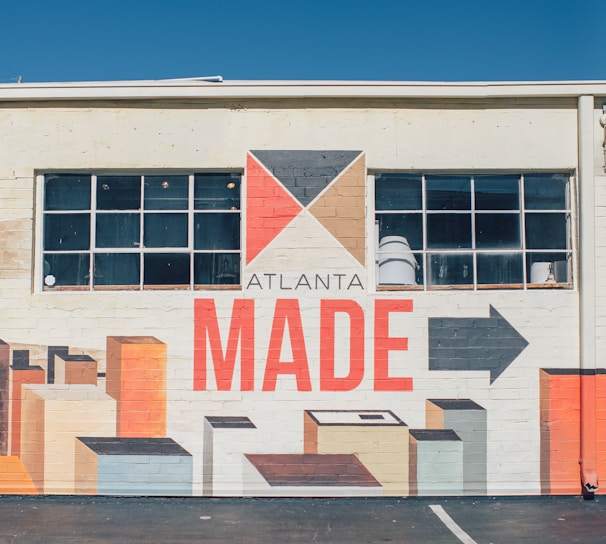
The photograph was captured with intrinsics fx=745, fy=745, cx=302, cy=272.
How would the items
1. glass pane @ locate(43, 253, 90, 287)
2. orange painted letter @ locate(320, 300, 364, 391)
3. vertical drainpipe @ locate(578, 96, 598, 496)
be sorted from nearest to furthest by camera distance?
vertical drainpipe @ locate(578, 96, 598, 496) → orange painted letter @ locate(320, 300, 364, 391) → glass pane @ locate(43, 253, 90, 287)

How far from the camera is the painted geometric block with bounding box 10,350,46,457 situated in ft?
27.9

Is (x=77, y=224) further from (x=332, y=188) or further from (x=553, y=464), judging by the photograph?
(x=553, y=464)

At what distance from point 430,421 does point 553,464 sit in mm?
1483

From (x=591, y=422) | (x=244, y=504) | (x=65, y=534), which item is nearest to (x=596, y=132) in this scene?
(x=591, y=422)

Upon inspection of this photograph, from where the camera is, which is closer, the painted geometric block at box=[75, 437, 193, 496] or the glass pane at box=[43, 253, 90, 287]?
the painted geometric block at box=[75, 437, 193, 496]

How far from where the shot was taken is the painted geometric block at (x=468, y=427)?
846cm

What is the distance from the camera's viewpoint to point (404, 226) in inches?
345

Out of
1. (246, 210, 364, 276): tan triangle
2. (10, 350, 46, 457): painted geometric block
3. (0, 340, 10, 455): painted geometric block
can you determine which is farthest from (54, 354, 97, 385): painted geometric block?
(246, 210, 364, 276): tan triangle

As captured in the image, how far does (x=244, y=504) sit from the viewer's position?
8.20m

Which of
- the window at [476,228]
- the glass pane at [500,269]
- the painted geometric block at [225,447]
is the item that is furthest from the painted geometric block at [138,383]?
the glass pane at [500,269]

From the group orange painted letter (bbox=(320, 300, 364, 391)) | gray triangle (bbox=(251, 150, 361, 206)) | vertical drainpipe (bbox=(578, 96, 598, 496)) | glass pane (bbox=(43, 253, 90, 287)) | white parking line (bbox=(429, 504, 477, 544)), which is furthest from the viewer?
glass pane (bbox=(43, 253, 90, 287))

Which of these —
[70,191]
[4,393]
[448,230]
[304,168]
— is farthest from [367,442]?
[70,191]

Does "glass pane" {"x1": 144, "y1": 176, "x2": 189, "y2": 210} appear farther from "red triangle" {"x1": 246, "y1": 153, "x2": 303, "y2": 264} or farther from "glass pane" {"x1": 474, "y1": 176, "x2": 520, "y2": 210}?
"glass pane" {"x1": 474, "y1": 176, "x2": 520, "y2": 210}

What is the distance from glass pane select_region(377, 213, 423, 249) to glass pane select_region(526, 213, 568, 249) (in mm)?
1281
